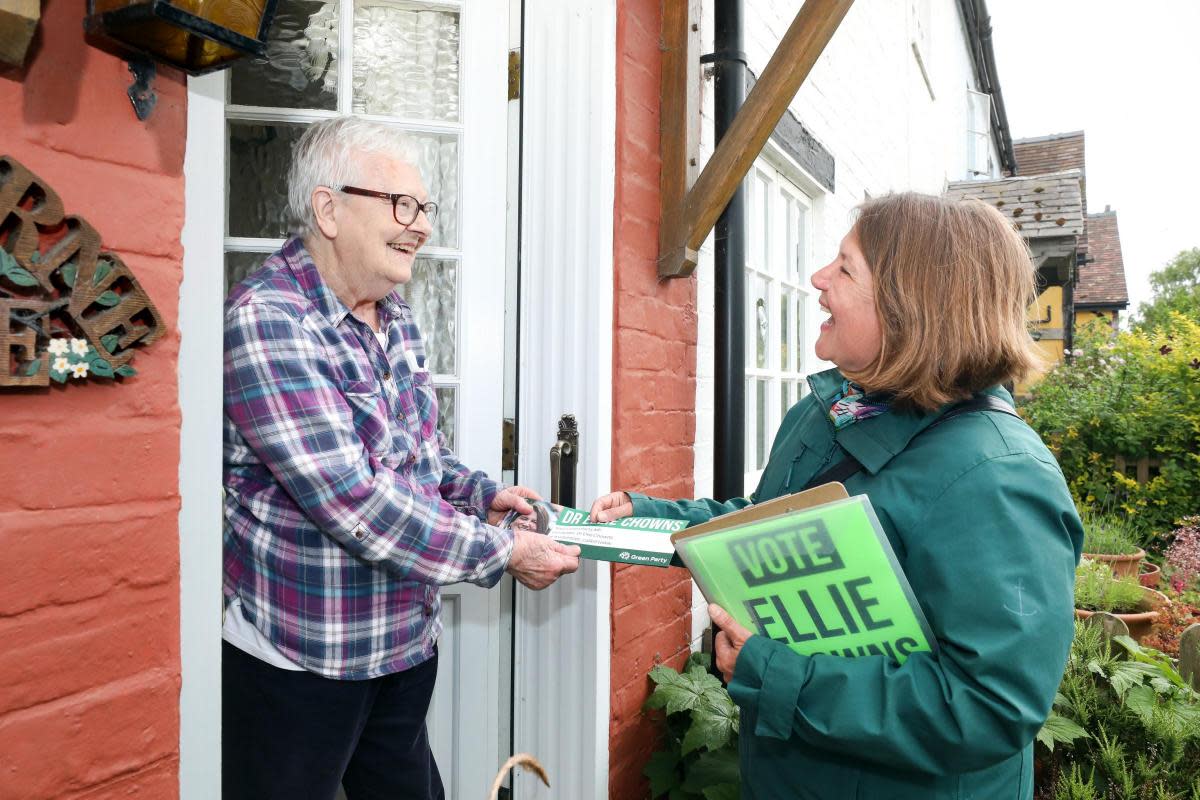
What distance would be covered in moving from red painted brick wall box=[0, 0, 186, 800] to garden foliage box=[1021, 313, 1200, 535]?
733 cm

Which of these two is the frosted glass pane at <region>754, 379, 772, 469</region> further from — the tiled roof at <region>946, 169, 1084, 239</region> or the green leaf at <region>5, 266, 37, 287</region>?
the tiled roof at <region>946, 169, 1084, 239</region>

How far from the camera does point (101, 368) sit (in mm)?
1159

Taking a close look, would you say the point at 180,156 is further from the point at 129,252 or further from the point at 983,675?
the point at 983,675

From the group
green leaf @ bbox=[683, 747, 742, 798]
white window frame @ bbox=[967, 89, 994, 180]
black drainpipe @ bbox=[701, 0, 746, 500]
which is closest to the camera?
green leaf @ bbox=[683, 747, 742, 798]

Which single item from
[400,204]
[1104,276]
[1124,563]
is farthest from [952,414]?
[1104,276]

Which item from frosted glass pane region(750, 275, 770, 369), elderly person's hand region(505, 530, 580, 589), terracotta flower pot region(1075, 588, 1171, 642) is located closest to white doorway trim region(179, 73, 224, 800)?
elderly person's hand region(505, 530, 580, 589)

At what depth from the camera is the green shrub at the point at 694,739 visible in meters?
2.42

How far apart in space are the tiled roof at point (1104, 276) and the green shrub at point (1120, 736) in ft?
92.0

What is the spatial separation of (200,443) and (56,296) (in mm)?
333

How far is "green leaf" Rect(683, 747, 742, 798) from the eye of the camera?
7.85ft

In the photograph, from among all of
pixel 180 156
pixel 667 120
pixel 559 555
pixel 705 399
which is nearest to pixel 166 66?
pixel 180 156

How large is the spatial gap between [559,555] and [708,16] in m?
2.31

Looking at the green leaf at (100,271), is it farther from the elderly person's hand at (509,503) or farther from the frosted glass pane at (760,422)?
the frosted glass pane at (760,422)

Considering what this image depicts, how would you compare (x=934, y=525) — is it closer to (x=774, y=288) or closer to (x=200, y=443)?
(x=200, y=443)
